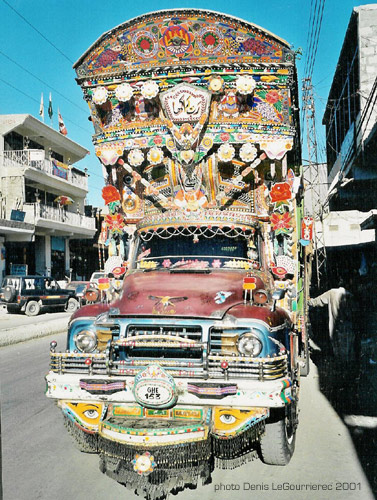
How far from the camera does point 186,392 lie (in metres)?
4.11

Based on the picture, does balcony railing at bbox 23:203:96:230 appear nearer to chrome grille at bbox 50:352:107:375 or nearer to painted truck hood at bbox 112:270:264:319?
painted truck hood at bbox 112:270:264:319

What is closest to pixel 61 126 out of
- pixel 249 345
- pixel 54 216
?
pixel 54 216

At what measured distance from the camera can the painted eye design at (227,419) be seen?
4137 mm

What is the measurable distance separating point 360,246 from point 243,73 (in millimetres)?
11068

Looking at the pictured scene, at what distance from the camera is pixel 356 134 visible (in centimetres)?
1090

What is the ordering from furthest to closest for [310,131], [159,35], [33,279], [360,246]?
[310,131] < [33,279] < [360,246] < [159,35]

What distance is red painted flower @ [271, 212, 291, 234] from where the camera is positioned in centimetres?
654

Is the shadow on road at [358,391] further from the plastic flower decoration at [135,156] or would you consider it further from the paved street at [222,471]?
the plastic flower decoration at [135,156]

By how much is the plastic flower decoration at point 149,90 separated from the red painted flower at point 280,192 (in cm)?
217

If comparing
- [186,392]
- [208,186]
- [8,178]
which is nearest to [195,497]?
[186,392]

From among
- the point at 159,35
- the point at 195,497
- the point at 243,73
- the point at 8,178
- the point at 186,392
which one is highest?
the point at 8,178

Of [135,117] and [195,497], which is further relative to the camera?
[135,117]

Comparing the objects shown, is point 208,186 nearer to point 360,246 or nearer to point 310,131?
point 360,246

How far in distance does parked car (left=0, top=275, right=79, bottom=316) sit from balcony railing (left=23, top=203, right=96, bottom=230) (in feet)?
21.1
